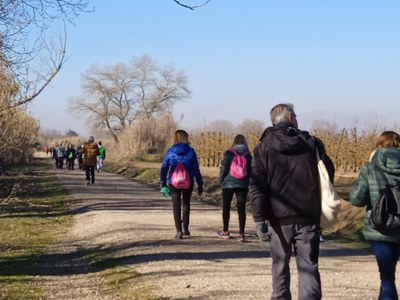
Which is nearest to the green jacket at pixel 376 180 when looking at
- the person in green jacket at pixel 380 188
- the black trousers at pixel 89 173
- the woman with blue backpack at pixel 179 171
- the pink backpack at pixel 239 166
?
the person in green jacket at pixel 380 188

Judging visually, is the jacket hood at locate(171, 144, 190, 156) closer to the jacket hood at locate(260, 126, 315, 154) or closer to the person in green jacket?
the person in green jacket

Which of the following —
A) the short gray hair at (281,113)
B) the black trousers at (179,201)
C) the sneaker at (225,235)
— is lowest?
the sneaker at (225,235)

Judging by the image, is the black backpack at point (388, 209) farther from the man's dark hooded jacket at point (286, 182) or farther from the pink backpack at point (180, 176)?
the pink backpack at point (180, 176)

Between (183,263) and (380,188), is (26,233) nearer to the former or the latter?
(183,263)

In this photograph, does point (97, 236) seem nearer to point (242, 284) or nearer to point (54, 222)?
point (54, 222)

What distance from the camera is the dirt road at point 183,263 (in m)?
8.09

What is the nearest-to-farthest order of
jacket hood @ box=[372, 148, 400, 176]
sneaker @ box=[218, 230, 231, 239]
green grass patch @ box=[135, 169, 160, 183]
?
jacket hood @ box=[372, 148, 400, 176] < sneaker @ box=[218, 230, 231, 239] < green grass patch @ box=[135, 169, 160, 183]

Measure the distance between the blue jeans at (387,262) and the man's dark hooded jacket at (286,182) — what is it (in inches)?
32.1

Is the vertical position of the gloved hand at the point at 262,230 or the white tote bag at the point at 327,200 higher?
the white tote bag at the point at 327,200

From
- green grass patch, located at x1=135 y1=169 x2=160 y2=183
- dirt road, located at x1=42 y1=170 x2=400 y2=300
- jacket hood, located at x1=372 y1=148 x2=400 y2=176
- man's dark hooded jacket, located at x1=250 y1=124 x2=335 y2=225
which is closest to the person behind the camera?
man's dark hooded jacket, located at x1=250 y1=124 x2=335 y2=225

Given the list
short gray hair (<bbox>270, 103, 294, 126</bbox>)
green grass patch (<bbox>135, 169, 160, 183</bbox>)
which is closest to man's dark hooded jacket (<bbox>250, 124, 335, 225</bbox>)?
short gray hair (<bbox>270, 103, 294, 126</bbox>)

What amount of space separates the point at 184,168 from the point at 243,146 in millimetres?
1060

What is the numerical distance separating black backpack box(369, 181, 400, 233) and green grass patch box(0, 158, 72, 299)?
4.05 metres

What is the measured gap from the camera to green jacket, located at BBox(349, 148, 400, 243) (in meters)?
6.42
